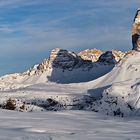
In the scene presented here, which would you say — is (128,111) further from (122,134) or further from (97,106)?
(122,134)

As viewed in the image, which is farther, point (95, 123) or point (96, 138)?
point (95, 123)

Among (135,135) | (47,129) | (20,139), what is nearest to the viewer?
(20,139)

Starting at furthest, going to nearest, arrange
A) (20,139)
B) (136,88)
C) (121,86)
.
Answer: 1. (121,86)
2. (136,88)
3. (20,139)

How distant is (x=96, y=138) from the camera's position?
45.9 feet

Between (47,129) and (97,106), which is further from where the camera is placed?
(97,106)

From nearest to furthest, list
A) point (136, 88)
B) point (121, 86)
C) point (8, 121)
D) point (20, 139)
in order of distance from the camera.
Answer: point (20, 139)
point (8, 121)
point (136, 88)
point (121, 86)

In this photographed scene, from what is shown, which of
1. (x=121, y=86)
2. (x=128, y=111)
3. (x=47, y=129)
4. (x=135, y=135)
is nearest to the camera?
(x=135, y=135)

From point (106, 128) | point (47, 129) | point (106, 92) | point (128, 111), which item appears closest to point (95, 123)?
point (106, 128)

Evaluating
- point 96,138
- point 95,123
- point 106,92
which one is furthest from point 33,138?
point 106,92

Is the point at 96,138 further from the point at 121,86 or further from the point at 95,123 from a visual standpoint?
the point at 121,86

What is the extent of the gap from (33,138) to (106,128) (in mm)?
3816

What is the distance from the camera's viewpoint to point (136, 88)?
307ft

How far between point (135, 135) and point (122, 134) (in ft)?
1.39

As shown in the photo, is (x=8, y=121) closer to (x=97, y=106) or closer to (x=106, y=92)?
(x=97, y=106)
